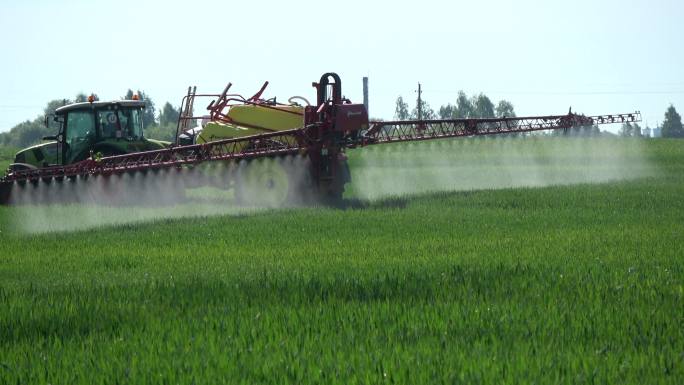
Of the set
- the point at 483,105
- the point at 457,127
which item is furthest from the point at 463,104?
the point at 457,127

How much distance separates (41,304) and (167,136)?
407 ft

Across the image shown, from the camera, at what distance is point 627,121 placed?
38906 mm

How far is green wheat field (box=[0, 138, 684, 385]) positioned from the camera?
27.2 ft

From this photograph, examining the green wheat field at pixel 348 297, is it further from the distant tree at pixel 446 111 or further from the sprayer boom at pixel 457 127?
the distant tree at pixel 446 111

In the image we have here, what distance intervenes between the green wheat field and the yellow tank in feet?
13.9

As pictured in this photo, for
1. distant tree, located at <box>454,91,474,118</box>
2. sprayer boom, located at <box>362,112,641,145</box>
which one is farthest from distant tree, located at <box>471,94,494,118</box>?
sprayer boom, located at <box>362,112,641,145</box>

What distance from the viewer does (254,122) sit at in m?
Answer: 27.9

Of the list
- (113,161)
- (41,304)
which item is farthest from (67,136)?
(41,304)

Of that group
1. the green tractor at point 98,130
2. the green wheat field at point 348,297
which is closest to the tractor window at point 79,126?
the green tractor at point 98,130

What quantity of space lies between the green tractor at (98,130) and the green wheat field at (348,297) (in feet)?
14.5

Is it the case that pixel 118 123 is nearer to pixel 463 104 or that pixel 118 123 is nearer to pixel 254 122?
pixel 254 122

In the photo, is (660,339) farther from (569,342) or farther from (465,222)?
(465,222)

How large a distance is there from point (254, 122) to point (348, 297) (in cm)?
1646

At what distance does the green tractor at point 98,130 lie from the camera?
2823 centimetres
